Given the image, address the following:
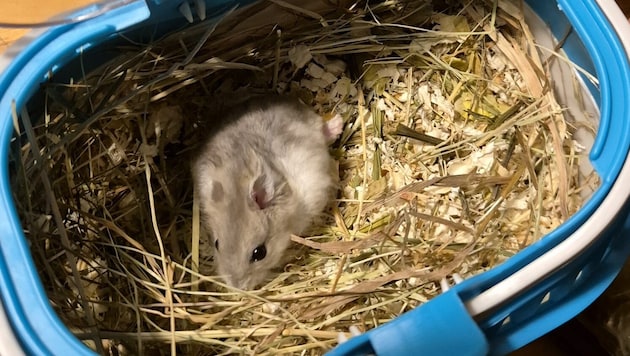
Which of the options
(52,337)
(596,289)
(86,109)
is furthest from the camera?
(86,109)

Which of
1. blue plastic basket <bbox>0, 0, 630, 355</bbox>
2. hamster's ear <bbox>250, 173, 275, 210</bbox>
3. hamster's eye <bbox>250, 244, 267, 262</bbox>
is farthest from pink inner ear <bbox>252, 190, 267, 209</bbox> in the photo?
blue plastic basket <bbox>0, 0, 630, 355</bbox>

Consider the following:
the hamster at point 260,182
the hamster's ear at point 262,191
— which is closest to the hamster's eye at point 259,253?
the hamster at point 260,182

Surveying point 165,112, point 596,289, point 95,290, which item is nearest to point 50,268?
point 95,290

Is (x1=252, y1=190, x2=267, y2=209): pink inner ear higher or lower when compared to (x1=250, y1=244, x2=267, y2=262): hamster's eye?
higher

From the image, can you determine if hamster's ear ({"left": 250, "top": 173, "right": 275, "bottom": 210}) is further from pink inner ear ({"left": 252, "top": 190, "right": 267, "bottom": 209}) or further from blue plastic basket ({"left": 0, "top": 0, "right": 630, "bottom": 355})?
blue plastic basket ({"left": 0, "top": 0, "right": 630, "bottom": 355})

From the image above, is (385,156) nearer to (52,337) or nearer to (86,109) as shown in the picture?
(86,109)

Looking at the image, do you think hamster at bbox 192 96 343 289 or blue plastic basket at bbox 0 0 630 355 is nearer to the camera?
blue plastic basket at bbox 0 0 630 355
